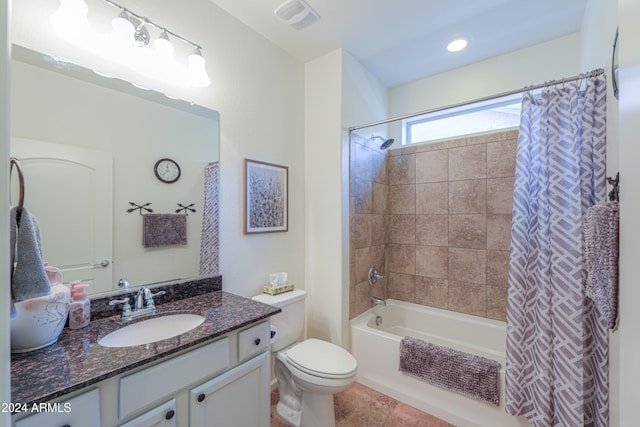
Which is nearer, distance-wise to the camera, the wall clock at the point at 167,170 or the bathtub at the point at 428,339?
the wall clock at the point at 167,170

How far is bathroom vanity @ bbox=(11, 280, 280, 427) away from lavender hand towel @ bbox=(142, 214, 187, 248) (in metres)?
0.33

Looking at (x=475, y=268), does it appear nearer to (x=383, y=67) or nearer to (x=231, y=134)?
(x=383, y=67)

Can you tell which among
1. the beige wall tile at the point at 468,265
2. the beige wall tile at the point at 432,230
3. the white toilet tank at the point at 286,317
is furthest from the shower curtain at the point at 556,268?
the white toilet tank at the point at 286,317

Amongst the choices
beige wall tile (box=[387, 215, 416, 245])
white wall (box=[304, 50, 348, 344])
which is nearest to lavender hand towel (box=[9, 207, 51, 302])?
white wall (box=[304, 50, 348, 344])

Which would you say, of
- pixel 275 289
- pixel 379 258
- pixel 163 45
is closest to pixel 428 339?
pixel 379 258

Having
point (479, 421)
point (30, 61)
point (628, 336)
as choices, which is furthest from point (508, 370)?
point (30, 61)

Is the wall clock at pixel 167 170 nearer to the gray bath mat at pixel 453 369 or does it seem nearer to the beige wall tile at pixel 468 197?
the gray bath mat at pixel 453 369

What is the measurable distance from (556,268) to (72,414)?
1979 mm

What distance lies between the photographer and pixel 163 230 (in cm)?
146

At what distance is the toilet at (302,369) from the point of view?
151cm

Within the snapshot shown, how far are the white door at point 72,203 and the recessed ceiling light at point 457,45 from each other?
246 centimetres

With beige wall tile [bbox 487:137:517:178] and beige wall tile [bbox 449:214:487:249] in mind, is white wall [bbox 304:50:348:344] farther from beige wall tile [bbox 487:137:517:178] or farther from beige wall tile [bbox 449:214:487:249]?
beige wall tile [bbox 487:137:517:178]

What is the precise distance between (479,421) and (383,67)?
2.77 meters

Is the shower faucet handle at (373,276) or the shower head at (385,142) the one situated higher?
the shower head at (385,142)
